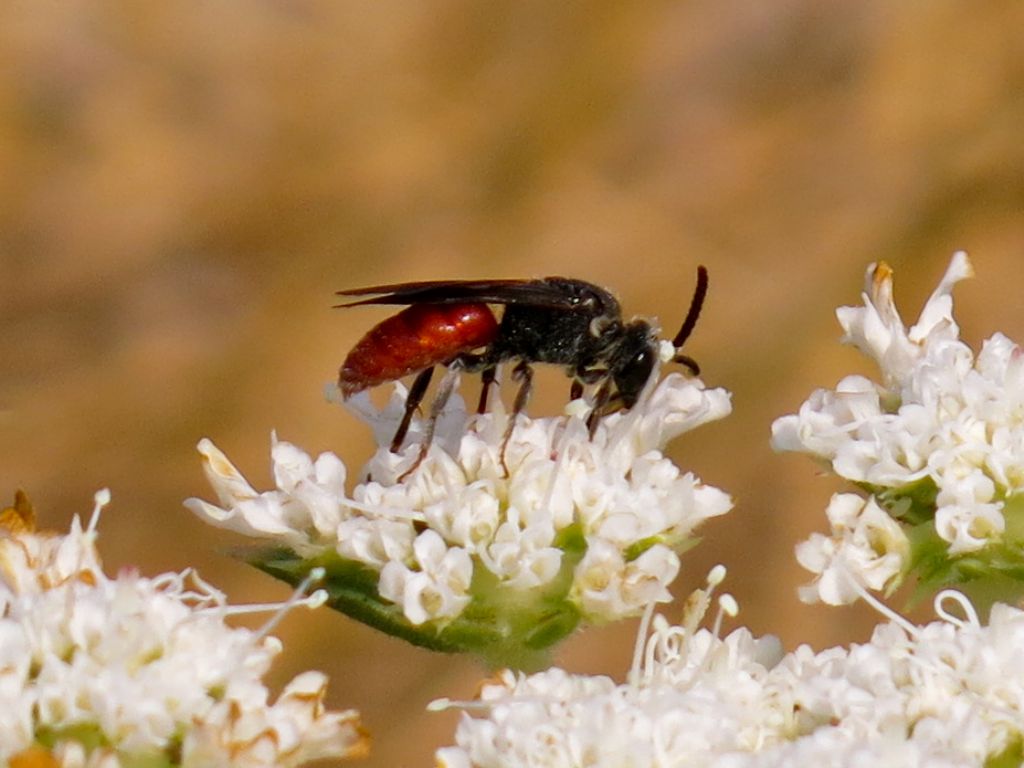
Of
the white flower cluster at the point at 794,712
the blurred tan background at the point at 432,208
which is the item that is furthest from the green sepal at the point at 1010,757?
the blurred tan background at the point at 432,208

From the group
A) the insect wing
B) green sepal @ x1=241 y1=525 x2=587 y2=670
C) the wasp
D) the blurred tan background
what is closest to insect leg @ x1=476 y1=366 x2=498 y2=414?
the wasp

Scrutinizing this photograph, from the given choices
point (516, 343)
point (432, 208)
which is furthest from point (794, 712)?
point (432, 208)

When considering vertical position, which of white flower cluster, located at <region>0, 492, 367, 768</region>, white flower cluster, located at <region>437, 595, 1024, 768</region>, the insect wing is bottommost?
white flower cluster, located at <region>437, 595, 1024, 768</region>

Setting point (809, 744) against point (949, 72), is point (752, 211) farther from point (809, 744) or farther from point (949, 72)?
point (809, 744)

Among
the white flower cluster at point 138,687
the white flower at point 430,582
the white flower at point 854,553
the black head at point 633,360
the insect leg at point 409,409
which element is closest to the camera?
the white flower cluster at point 138,687

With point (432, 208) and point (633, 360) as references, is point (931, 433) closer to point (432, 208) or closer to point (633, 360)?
point (633, 360)

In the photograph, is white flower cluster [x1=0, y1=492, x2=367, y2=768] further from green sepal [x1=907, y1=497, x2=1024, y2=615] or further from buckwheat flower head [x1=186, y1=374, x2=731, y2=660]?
green sepal [x1=907, y1=497, x2=1024, y2=615]

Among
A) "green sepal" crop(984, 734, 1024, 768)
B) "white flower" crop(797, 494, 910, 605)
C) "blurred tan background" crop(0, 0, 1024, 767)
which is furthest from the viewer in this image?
"blurred tan background" crop(0, 0, 1024, 767)

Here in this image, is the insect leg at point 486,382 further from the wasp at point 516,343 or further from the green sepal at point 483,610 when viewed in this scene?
the green sepal at point 483,610
